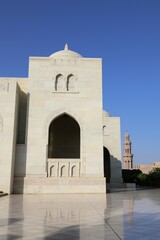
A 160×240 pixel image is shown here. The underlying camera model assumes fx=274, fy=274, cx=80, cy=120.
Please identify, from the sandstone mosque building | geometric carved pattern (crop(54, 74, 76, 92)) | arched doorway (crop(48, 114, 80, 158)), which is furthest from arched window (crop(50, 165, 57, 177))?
arched doorway (crop(48, 114, 80, 158))

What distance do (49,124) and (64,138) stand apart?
5.24 metres

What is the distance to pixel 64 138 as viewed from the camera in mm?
20328

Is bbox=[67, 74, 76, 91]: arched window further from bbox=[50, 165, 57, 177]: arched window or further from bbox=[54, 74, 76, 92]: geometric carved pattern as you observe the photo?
bbox=[50, 165, 57, 177]: arched window

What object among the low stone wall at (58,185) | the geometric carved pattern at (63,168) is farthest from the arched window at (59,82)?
the low stone wall at (58,185)

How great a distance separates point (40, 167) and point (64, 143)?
5.74m

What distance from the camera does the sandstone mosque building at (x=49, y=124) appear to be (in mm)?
14320

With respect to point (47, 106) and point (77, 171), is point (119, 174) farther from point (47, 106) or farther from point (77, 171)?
point (47, 106)

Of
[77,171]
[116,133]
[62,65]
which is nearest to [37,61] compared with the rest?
[62,65]

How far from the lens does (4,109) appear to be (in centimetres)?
1466

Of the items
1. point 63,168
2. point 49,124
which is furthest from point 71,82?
point 63,168

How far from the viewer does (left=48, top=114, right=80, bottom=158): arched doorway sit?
19.9 metres

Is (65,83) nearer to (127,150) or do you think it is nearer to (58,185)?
(58,185)

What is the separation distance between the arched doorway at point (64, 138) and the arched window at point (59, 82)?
4202 millimetres

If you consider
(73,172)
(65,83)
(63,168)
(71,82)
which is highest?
(71,82)
